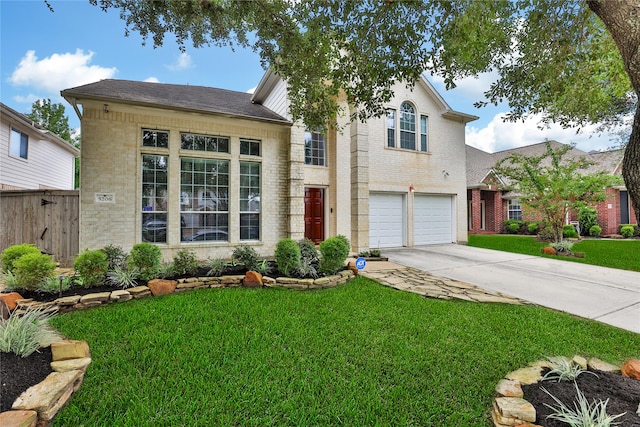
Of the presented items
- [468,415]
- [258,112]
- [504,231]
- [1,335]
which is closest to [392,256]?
[258,112]

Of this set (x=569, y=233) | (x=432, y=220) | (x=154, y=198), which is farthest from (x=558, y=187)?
(x=154, y=198)

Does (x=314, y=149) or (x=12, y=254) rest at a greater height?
(x=314, y=149)

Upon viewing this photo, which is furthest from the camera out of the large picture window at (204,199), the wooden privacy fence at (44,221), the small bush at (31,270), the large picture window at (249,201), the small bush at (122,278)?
the large picture window at (249,201)

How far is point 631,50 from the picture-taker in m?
2.39

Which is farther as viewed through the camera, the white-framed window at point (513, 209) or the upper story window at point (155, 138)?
the white-framed window at point (513, 209)

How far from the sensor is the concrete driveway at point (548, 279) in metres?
4.77

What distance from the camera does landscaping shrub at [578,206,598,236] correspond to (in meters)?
17.5

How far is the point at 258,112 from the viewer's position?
30.2ft

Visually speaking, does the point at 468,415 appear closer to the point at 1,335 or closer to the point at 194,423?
the point at 194,423

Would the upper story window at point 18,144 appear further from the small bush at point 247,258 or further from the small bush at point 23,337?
the small bush at point 23,337

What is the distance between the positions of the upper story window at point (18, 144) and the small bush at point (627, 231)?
99.4ft

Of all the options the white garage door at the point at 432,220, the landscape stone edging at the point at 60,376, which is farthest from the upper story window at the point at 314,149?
the landscape stone edging at the point at 60,376

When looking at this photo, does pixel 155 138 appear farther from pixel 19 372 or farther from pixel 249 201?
pixel 19 372

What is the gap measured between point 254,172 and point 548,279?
8.02 meters
